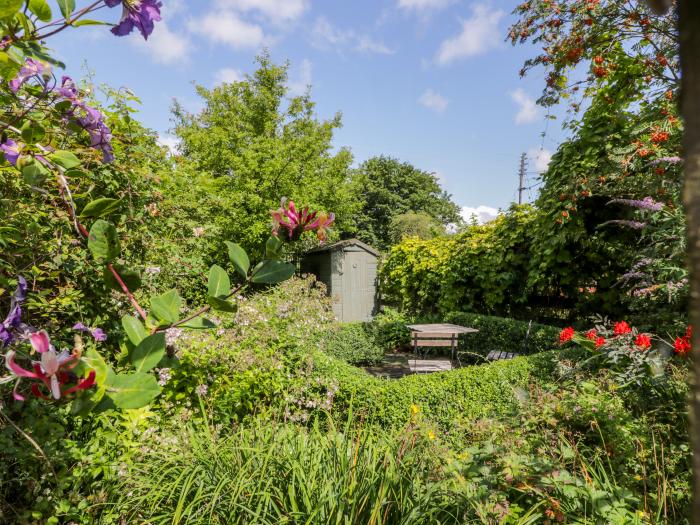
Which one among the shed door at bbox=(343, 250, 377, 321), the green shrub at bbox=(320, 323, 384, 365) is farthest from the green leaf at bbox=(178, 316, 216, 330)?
the shed door at bbox=(343, 250, 377, 321)

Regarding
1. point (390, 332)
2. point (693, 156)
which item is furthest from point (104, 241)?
point (390, 332)

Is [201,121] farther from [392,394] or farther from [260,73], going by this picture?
[392,394]

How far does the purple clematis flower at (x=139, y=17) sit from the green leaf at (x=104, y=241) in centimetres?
48

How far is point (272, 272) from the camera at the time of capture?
96 cm

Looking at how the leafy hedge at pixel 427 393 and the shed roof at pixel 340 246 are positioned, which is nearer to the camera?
the leafy hedge at pixel 427 393

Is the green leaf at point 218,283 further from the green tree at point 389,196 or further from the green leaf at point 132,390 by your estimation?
the green tree at point 389,196

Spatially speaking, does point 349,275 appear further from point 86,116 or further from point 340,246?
point 86,116

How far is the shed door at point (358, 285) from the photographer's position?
1280 cm

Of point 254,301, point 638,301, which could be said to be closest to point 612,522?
point 254,301

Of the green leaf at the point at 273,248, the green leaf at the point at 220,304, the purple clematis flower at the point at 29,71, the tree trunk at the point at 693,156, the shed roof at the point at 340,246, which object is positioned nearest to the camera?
the tree trunk at the point at 693,156

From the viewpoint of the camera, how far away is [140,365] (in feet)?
2.65

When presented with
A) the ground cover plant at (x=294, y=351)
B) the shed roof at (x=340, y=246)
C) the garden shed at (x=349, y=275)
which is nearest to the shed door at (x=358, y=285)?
the garden shed at (x=349, y=275)

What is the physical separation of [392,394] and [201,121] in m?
14.6

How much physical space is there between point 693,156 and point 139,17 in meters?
1.13
